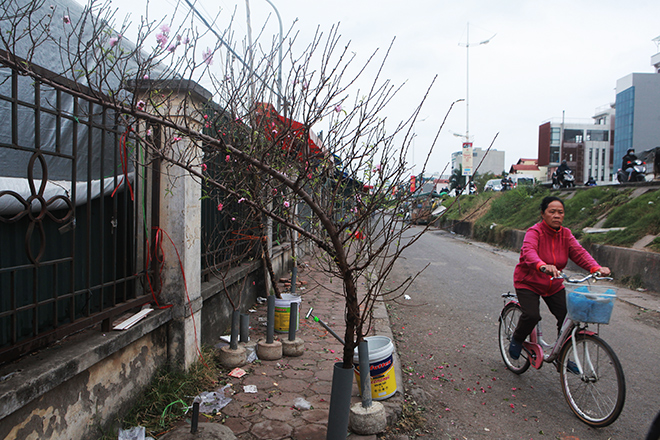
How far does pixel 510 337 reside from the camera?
4812 millimetres

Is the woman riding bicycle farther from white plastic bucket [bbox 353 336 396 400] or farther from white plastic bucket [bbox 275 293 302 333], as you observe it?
white plastic bucket [bbox 275 293 302 333]

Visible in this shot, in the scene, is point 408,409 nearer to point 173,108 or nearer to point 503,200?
point 173,108

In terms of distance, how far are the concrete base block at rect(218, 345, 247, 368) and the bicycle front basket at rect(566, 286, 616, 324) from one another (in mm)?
2895

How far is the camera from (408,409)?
3.68 meters

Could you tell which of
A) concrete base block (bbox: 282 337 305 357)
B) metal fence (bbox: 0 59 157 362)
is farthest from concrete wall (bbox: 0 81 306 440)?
concrete base block (bbox: 282 337 305 357)

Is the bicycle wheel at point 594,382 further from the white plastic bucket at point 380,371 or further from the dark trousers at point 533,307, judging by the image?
the white plastic bucket at point 380,371

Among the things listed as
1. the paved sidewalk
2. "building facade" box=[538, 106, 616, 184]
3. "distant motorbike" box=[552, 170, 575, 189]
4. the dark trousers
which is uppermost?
"building facade" box=[538, 106, 616, 184]

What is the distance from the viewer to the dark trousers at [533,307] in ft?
13.6

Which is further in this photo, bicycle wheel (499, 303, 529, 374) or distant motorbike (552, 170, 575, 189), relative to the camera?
distant motorbike (552, 170, 575, 189)

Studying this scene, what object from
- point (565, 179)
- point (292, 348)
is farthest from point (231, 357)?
point (565, 179)

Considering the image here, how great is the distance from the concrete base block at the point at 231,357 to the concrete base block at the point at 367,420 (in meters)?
1.44

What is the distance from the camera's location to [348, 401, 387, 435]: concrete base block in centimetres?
317

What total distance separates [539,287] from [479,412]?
4.16ft

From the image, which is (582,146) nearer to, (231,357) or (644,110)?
(644,110)
